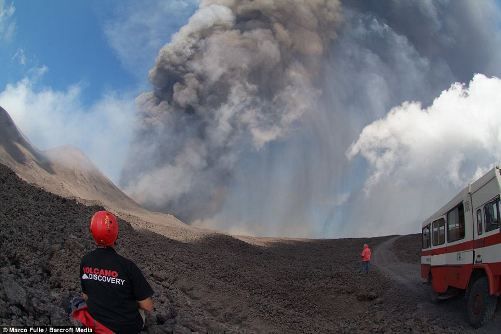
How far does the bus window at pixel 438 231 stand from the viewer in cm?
1557

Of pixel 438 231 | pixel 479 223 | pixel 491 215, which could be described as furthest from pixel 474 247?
pixel 438 231

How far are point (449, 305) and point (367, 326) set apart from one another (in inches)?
127

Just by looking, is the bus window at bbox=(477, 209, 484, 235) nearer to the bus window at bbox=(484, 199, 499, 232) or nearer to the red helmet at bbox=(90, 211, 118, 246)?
the bus window at bbox=(484, 199, 499, 232)

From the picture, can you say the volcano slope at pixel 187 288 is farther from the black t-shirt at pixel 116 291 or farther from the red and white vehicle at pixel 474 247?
the black t-shirt at pixel 116 291

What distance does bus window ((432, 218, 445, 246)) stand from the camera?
15570mm

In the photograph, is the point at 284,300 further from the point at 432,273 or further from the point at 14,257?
the point at 14,257

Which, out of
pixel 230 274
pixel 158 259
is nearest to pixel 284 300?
pixel 230 274

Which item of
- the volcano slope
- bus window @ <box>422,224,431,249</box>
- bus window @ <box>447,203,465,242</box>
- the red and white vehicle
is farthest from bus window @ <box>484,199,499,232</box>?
bus window @ <box>422,224,431,249</box>

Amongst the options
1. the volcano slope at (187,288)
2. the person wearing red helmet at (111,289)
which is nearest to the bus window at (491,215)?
the volcano slope at (187,288)

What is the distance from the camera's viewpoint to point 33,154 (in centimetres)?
5872

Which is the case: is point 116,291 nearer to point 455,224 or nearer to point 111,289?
point 111,289

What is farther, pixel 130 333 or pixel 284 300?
pixel 284 300

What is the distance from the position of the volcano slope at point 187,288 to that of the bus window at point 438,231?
8.55ft

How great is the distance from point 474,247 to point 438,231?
15.0 ft
